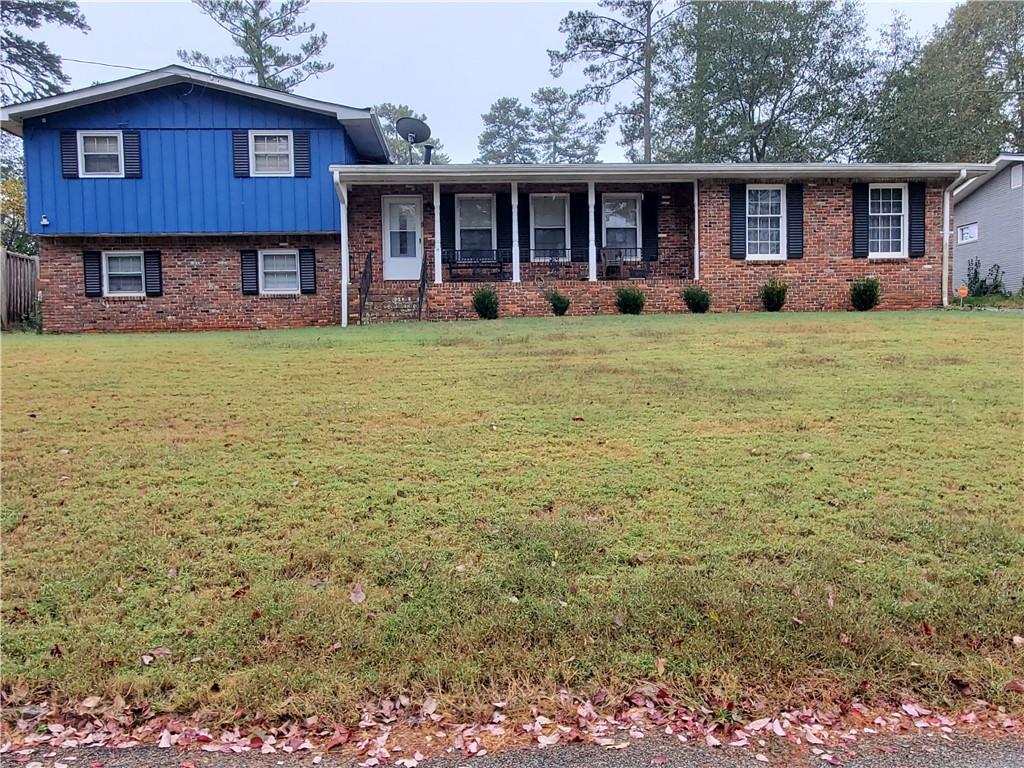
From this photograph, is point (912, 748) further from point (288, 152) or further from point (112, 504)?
point (288, 152)

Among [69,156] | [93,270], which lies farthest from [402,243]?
[69,156]

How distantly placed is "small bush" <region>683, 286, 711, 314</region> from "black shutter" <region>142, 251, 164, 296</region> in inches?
435

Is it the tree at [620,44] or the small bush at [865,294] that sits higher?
the tree at [620,44]

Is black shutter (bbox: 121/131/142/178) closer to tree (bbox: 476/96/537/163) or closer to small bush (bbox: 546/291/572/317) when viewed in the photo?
small bush (bbox: 546/291/572/317)

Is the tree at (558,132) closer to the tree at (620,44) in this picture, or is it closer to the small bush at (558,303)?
the tree at (620,44)

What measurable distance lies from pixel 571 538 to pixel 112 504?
254cm

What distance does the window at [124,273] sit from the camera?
16.8 m

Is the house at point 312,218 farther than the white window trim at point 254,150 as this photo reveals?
No

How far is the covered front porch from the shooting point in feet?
53.4

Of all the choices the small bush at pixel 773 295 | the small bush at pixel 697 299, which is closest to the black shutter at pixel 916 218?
the small bush at pixel 773 295

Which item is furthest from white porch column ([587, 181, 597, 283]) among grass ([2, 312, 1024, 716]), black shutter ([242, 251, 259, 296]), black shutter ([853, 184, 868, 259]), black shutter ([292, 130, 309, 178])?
grass ([2, 312, 1024, 716])

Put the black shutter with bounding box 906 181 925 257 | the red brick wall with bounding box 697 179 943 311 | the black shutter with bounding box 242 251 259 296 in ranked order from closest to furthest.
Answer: the red brick wall with bounding box 697 179 943 311 → the black shutter with bounding box 906 181 925 257 → the black shutter with bounding box 242 251 259 296

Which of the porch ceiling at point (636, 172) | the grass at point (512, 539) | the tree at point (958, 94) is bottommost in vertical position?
the grass at point (512, 539)

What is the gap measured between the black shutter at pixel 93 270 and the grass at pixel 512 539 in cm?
1091
